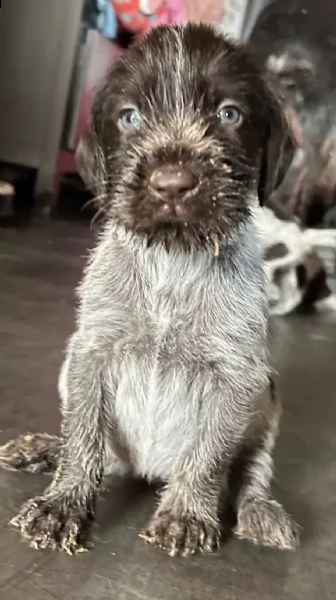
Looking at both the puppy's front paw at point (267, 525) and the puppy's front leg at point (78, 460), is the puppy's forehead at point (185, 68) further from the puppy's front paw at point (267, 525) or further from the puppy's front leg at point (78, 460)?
the puppy's front paw at point (267, 525)

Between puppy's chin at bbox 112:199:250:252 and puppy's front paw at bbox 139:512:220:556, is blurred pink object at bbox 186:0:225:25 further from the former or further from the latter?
puppy's front paw at bbox 139:512:220:556

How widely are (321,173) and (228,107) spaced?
3.16 metres

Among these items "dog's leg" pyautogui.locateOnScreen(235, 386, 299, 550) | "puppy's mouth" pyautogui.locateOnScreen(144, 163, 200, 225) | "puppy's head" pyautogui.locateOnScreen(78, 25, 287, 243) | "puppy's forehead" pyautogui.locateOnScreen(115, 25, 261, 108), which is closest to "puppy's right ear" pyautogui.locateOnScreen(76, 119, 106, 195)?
"puppy's head" pyautogui.locateOnScreen(78, 25, 287, 243)

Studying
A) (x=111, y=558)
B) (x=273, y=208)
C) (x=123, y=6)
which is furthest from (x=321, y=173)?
(x=111, y=558)

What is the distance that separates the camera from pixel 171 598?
5.45ft

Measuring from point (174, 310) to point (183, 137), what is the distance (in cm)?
35

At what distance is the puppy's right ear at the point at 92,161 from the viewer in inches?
77.3

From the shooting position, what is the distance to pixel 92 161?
6.49ft

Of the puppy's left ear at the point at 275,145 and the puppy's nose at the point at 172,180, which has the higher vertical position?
the puppy's left ear at the point at 275,145

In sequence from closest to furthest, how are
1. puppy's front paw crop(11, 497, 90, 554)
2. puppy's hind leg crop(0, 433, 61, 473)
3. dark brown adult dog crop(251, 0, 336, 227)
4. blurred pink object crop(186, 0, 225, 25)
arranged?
1. puppy's front paw crop(11, 497, 90, 554)
2. puppy's hind leg crop(0, 433, 61, 473)
3. dark brown adult dog crop(251, 0, 336, 227)
4. blurred pink object crop(186, 0, 225, 25)

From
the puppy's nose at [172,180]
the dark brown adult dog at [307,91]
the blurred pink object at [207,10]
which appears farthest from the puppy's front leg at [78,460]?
the blurred pink object at [207,10]

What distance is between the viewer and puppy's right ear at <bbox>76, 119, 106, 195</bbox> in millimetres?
1964

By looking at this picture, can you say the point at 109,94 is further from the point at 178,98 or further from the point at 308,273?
the point at 308,273

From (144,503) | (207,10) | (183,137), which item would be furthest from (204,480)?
(207,10)
